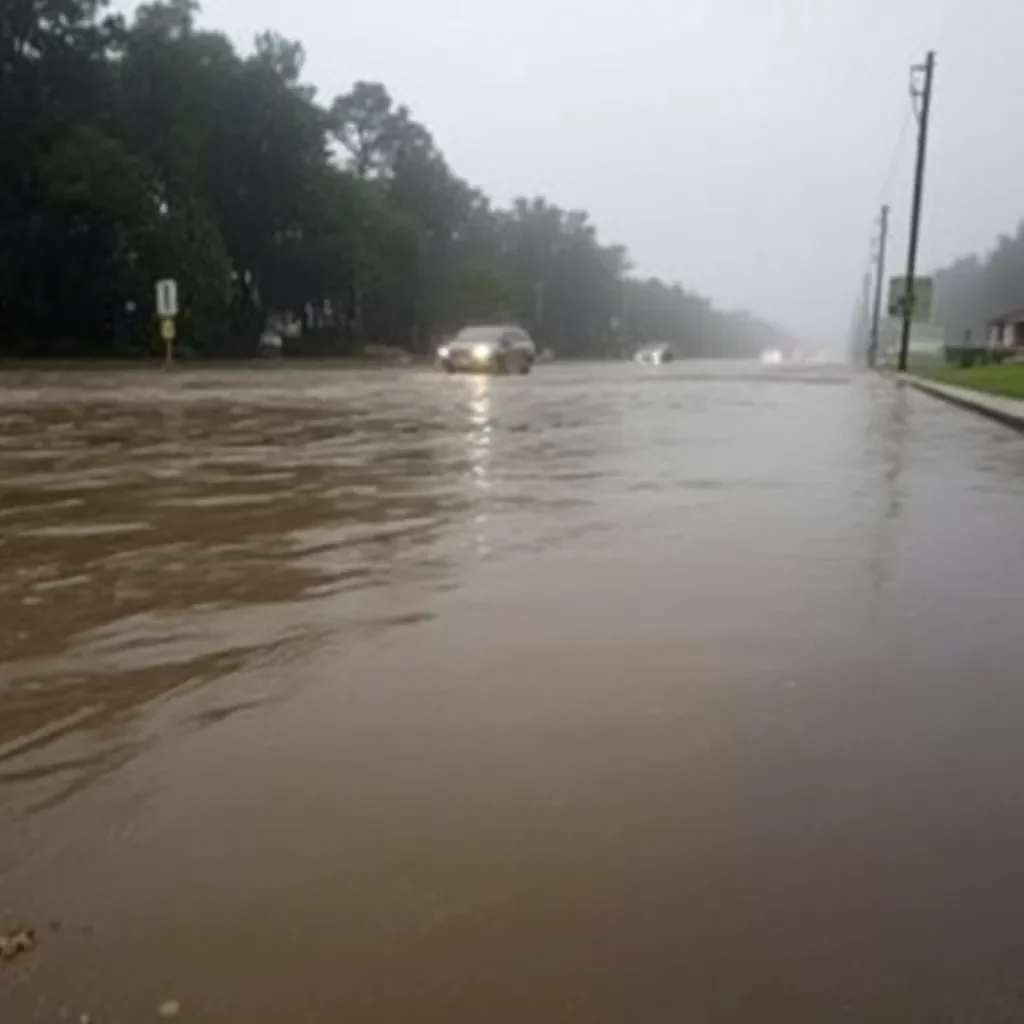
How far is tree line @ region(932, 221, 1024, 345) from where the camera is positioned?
148000 millimetres

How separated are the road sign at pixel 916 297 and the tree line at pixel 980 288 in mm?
96202

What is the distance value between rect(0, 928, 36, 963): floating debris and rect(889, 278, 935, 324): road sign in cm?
4428

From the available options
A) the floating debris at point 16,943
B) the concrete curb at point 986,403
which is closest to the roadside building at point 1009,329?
the concrete curb at point 986,403

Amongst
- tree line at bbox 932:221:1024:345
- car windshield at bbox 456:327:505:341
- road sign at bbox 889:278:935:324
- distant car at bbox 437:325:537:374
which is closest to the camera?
distant car at bbox 437:325:537:374

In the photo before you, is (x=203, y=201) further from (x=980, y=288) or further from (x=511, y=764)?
(x=980, y=288)

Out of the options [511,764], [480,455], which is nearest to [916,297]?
[480,455]

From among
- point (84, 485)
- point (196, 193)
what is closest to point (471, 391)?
point (84, 485)

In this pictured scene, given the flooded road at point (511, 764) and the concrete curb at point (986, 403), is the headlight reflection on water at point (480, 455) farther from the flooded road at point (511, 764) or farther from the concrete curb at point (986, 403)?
the concrete curb at point (986, 403)

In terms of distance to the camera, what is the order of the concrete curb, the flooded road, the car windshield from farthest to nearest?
the car windshield < the concrete curb < the flooded road

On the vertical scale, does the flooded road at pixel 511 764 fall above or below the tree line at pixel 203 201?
below

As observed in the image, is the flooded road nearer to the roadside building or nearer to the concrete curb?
the concrete curb

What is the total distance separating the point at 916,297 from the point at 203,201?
31844 mm

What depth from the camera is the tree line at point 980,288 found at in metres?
148

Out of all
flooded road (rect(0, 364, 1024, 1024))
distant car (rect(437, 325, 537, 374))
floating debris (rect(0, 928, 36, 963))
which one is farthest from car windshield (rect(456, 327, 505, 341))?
floating debris (rect(0, 928, 36, 963))
